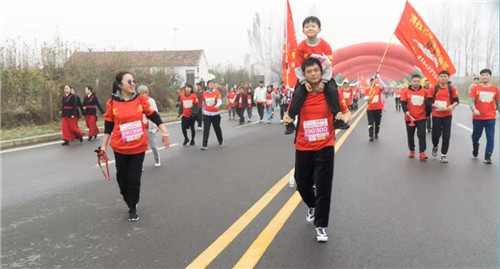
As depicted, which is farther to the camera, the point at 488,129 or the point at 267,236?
the point at 488,129

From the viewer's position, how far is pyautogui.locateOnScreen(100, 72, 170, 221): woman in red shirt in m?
4.70

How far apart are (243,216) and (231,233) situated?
58 cm

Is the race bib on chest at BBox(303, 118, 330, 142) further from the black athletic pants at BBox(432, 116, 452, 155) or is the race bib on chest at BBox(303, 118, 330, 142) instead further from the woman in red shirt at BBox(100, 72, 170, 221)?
the black athletic pants at BBox(432, 116, 452, 155)

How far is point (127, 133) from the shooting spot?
4699mm

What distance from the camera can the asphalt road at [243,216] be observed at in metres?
3.52

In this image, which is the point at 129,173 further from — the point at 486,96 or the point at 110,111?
the point at 486,96

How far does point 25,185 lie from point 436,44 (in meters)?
9.01

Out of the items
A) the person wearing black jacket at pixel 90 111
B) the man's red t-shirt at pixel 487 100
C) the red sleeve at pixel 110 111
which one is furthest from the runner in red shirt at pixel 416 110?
the person wearing black jacket at pixel 90 111

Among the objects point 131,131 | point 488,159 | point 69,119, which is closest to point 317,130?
point 131,131

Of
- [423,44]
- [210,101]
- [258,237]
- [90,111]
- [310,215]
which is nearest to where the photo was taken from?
[258,237]

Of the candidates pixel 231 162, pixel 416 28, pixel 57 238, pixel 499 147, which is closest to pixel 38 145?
pixel 231 162

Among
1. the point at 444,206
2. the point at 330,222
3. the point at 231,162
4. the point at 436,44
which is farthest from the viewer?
the point at 436,44

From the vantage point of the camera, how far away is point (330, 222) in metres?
4.42

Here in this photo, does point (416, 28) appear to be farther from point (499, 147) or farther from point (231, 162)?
point (231, 162)
